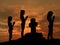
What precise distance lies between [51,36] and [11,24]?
5.87m

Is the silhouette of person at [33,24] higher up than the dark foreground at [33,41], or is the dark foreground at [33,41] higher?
the silhouette of person at [33,24]

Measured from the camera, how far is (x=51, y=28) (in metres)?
31.2

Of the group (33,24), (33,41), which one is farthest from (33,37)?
(33,41)

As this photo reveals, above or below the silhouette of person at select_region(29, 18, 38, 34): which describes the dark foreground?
below

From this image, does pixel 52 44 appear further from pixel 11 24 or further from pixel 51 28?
pixel 11 24

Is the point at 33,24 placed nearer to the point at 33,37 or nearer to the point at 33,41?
the point at 33,37

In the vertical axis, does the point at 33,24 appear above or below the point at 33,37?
above

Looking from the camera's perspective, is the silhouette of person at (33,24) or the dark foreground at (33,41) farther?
the silhouette of person at (33,24)

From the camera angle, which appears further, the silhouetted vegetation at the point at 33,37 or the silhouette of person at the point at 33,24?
the silhouette of person at the point at 33,24

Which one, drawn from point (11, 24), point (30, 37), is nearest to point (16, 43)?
point (30, 37)

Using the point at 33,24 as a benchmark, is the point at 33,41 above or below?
below

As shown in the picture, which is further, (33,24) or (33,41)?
(33,24)

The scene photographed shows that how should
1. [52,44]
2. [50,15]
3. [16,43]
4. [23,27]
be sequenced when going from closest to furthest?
[52,44] → [16,43] → [50,15] → [23,27]

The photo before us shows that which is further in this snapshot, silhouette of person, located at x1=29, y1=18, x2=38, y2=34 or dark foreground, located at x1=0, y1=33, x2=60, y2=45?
silhouette of person, located at x1=29, y1=18, x2=38, y2=34
